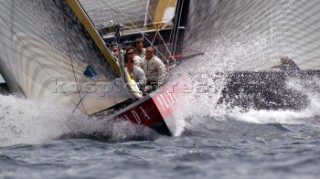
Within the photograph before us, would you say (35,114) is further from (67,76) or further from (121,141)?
(121,141)

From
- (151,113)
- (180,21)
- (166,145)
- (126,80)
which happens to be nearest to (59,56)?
(126,80)

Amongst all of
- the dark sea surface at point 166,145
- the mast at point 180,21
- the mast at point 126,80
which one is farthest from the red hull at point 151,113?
the mast at point 180,21

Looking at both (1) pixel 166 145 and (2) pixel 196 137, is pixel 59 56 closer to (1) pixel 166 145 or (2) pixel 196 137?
(2) pixel 196 137

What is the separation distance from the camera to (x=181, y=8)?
31.6 ft

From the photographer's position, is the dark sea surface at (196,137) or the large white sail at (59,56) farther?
the large white sail at (59,56)

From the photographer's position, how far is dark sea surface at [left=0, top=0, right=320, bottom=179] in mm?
4723

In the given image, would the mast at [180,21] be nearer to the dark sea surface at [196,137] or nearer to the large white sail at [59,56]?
the dark sea surface at [196,137]

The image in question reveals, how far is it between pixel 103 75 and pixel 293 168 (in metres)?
3.14

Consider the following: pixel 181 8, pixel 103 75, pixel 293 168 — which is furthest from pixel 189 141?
pixel 181 8

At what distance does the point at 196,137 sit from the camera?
6652mm

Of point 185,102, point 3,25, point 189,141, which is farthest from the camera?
point 185,102

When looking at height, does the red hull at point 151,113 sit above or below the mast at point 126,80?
below

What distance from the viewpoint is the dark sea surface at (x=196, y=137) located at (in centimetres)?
472

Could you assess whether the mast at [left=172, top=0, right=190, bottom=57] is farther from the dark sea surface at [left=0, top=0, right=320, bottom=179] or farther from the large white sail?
the large white sail
